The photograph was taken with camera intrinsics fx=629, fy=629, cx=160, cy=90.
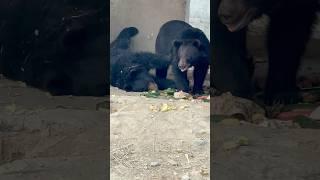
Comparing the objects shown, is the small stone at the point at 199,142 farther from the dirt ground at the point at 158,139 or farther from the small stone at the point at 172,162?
the small stone at the point at 172,162

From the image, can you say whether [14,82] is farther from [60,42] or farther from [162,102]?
[162,102]

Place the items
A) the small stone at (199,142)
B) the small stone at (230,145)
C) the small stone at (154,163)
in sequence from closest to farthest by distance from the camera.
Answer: the small stone at (154,163), the small stone at (230,145), the small stone at (199,142)

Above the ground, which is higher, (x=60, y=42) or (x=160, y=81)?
(x=60, y=42)

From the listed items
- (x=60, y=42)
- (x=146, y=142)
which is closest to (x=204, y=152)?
(x=146, y=142)

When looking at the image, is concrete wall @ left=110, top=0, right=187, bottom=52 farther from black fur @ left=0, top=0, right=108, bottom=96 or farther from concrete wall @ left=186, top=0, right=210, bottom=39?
black fur @ left=0, top=0, right=108, bottom=96

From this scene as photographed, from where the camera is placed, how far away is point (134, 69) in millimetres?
6566

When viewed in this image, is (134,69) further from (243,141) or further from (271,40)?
(243,141)

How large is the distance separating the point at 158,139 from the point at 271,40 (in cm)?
159

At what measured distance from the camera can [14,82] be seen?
18.9 ft

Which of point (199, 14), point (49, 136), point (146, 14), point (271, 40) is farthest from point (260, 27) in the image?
point (49, 136)

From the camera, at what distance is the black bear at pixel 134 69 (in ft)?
21.5

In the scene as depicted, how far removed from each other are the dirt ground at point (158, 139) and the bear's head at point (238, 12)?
82 centimetres

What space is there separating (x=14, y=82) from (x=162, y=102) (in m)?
1.42

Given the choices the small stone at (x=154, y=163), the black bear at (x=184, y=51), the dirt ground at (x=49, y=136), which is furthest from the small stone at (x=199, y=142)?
the black bear at (x=184, y=51)
